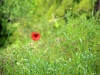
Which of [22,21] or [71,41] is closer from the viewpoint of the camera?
[71,41]

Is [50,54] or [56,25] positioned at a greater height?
[50,54]

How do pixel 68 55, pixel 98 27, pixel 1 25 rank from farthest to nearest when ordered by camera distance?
pixel 1 25
pixel 98 27
pixel 68 55

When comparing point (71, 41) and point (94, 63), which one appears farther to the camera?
point (71, 41)

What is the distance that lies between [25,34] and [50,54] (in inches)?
148

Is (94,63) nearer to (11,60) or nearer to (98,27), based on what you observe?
(11,60)

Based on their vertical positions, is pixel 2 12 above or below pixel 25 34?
above

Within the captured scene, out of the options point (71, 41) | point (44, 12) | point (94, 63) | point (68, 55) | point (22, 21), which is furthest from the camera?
point (44, 12)

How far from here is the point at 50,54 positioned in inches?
193

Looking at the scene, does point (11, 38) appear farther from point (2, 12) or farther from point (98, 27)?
point (98, 27)

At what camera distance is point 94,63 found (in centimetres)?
415

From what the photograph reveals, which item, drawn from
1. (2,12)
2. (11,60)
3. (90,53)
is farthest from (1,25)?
(90,53)

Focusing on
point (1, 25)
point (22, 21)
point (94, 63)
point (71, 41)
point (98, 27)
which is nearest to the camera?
point (94, 63)

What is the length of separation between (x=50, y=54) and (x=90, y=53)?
0.83m

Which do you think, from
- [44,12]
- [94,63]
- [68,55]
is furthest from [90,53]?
[44,12]
